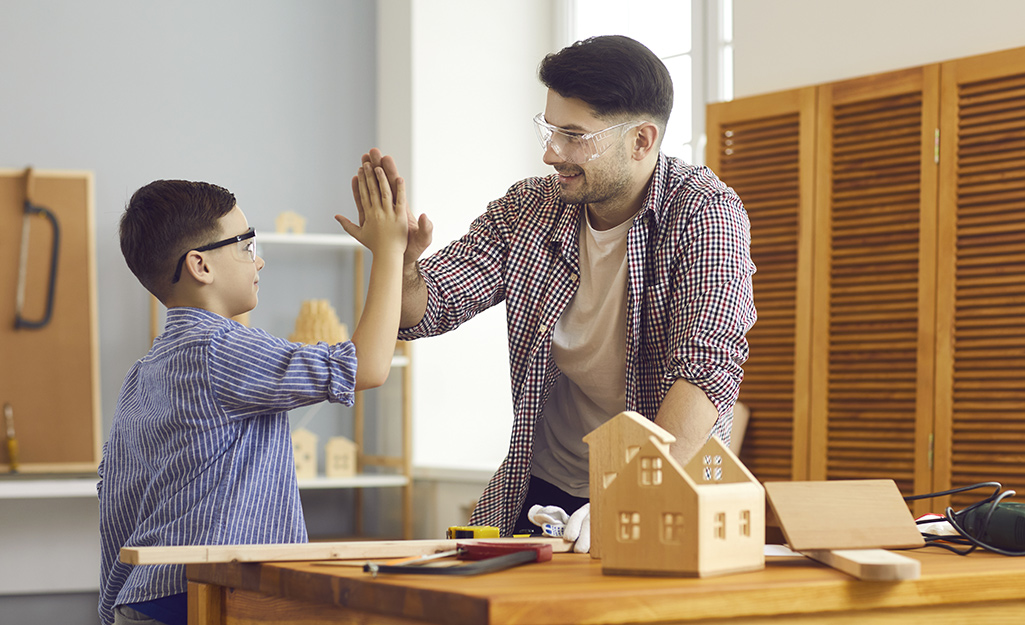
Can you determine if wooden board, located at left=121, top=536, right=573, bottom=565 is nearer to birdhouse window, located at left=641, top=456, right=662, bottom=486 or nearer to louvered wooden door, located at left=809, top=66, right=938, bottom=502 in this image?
birdhouse window, located at left=641, top=456, right=662, bottom=486

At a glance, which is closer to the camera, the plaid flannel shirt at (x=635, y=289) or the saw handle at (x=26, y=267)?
the plaid flannel shirt at (x=635, y=289)

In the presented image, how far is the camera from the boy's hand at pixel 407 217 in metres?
1.65

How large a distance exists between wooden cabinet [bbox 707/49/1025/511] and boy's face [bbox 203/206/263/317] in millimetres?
1864

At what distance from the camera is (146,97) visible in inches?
171

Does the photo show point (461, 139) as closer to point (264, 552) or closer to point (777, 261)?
point (777, 261)

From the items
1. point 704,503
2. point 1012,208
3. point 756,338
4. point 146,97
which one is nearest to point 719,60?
point 756,338

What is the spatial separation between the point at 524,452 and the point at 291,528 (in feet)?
1.60

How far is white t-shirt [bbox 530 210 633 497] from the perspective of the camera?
73.9 inches

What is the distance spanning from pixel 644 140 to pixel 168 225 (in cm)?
81

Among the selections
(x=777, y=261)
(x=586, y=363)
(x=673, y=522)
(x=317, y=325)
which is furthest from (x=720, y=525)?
(x=317, y=325)

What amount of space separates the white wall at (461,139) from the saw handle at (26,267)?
4.44 feet

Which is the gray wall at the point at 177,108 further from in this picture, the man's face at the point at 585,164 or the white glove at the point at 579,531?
the white glove at the point at 579,531

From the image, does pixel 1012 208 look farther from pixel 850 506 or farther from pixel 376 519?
pixel 376 519

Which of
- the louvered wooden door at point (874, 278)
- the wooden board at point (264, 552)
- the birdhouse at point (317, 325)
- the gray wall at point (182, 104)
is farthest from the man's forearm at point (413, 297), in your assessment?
the gray wall at point (182, 104)
